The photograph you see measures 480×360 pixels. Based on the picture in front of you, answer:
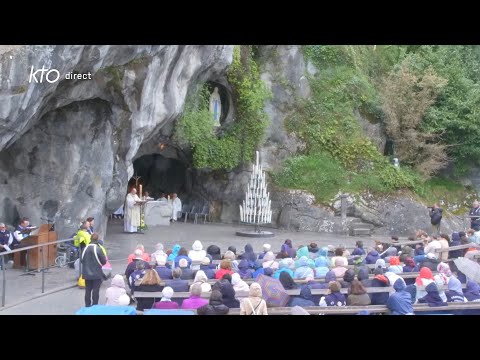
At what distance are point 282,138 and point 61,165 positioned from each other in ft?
35.2

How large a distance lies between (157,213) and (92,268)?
12.9 meters

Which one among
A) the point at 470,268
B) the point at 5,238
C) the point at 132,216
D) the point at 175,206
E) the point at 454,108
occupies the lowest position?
the point at 470,268

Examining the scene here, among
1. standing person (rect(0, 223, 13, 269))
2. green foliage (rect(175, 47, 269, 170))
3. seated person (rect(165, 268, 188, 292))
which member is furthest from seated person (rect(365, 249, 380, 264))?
green foliage (rect(175, 47, 269, 170))

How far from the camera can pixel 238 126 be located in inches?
984

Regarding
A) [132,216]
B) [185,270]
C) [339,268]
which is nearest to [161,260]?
[185,270]

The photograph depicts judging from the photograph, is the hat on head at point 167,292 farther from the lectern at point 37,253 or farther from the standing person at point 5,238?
the standing person at point 5,238

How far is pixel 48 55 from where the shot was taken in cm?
1241

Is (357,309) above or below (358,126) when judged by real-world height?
below

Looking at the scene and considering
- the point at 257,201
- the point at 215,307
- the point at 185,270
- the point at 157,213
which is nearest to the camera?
the point at 215,307

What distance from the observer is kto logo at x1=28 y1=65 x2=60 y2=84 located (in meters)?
12.4

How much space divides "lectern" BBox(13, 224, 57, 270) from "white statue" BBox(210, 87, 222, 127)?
11646mm

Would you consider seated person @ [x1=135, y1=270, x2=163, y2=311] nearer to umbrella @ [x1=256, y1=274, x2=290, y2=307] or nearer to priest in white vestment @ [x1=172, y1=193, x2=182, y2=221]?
umbrella @ [x1=256, y1=274, x2=290, y2=307]

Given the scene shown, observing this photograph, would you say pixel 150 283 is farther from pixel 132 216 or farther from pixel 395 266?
pixel 132 216

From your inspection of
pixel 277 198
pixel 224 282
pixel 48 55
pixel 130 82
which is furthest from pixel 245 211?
pixel 224 282
